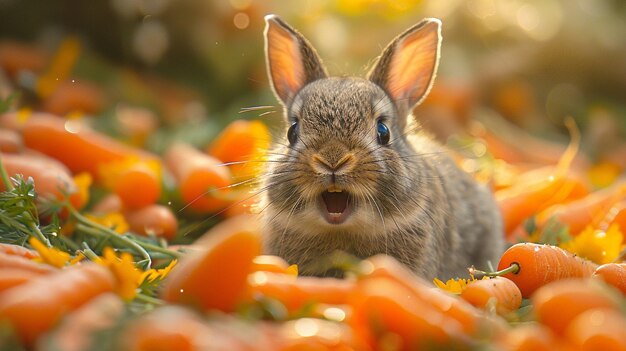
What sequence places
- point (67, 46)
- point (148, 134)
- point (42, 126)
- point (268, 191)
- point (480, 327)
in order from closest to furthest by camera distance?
1. point (480, 327)
2. point (268, 191)
3. point (42, 126)
4. point (148, 134)
5. point (67, 46)

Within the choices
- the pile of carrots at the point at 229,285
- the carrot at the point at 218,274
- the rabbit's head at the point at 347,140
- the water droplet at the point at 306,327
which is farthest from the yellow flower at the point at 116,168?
the water droplet at the point at 306,327

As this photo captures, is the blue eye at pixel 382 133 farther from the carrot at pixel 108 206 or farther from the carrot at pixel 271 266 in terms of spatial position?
the carrot at pixel 108 206

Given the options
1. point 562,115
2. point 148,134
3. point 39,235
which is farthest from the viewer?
point 562,115

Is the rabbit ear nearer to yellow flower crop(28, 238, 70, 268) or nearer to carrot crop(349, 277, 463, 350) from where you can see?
carrot crop(349, 277, 463, 350)

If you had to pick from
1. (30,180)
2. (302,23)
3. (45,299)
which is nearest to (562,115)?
(302,23)

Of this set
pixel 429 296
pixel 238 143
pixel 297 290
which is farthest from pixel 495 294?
pixel 238 143

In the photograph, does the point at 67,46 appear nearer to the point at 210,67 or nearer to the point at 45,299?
the point at 210,67

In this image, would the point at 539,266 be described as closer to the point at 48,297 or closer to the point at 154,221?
the point at 48,297
